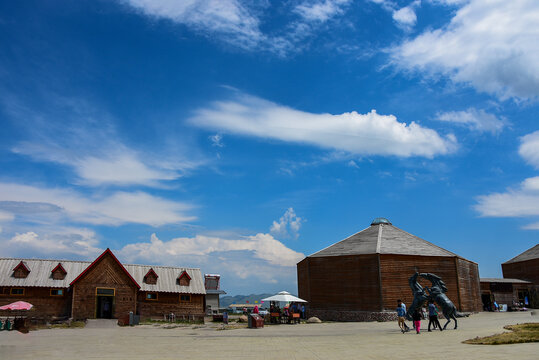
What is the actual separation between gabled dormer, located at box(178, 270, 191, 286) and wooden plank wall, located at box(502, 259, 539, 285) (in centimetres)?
5326

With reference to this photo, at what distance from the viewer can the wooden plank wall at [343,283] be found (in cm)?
4575

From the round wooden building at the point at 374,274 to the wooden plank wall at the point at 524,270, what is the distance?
23368 mm

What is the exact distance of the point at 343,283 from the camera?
4769 cm

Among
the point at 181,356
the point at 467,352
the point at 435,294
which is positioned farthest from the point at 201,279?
the point at 467,352

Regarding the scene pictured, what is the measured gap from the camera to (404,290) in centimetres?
4603

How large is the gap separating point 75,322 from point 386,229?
3576 cm

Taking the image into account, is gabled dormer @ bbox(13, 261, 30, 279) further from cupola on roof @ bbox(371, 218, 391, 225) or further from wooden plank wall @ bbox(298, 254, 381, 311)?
cupola on roof @ bbox(371, 218, 391, 225)

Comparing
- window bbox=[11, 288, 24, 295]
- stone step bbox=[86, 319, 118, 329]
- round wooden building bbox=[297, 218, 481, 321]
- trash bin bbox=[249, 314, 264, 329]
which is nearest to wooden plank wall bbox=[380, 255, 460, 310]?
round wooden building bbox=[297, 218, 481, 321]

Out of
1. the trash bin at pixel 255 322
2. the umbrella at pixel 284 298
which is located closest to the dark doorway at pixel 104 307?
the umbrella at pixel 284 298

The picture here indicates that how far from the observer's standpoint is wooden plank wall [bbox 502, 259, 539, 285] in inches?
2746

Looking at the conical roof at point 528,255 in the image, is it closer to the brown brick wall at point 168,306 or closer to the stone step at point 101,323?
the brown brick wall at point 168,306

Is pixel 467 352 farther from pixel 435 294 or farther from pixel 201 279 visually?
pixel 201 279

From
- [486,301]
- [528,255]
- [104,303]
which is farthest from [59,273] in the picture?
[528,255]

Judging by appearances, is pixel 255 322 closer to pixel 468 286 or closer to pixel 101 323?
pixel 101 323
